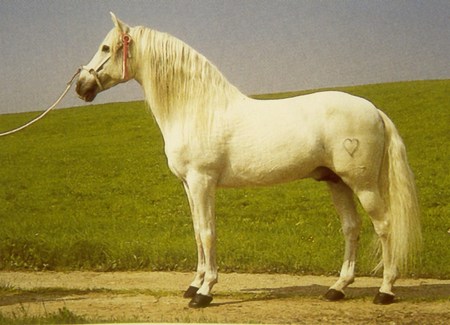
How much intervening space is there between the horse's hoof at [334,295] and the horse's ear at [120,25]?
7.03 feet

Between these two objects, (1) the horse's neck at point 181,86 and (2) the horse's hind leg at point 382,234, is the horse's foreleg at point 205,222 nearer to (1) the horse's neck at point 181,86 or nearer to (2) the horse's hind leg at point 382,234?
(1) the horse's neck at point 181,86

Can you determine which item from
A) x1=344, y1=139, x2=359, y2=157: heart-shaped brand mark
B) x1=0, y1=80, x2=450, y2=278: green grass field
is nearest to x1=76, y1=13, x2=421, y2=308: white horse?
x1=344, y1=139, x2=359, y2=157: heart-shaped brand mark

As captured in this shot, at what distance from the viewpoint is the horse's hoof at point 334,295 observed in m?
4.07

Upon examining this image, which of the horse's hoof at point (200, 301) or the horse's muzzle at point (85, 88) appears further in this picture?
the horse's muzzle at point (85, 88)

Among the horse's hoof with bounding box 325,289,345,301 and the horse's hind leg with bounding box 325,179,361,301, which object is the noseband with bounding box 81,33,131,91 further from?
the horse's hoof with bounding box 325,289,345,301

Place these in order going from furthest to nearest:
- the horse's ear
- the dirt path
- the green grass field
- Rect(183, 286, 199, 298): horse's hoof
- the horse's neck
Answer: the green grass field < Rect(183, 286, 199, 298): horse's hoof < the horse's neck < the horse's ear < the dirt path

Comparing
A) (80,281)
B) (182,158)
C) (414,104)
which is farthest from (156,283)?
(414,104)

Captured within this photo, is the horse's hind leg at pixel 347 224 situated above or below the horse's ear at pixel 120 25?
below

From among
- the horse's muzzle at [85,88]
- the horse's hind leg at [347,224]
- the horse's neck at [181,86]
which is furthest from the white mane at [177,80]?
the horse's hind leg at [347,224]

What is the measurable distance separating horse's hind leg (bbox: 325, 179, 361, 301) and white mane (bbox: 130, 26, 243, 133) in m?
0.95

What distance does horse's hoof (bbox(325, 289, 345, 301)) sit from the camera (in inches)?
160

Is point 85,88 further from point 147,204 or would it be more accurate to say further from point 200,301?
point 147,204

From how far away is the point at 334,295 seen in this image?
408cm

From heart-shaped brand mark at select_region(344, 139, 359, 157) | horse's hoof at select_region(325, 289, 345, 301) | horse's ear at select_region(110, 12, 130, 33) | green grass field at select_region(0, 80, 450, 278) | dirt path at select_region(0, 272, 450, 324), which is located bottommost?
dirt path at select_region(0, 272, 450, 324)
